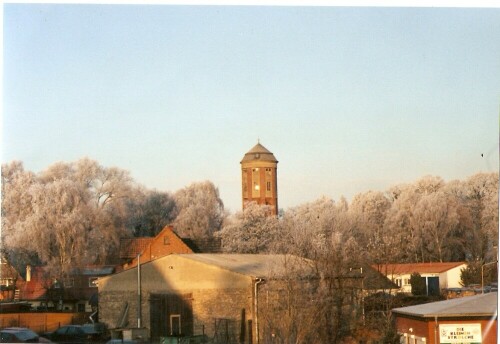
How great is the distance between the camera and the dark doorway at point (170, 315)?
1045 centimetres

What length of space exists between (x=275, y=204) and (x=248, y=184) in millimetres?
1321

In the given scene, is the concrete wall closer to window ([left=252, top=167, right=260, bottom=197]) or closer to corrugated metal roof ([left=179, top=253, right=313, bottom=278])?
corrugated metal roof ([left=179, top=253, right=313, bottom=278])

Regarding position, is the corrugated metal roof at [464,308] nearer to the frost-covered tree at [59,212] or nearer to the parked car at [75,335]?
the parked car at [75,335]

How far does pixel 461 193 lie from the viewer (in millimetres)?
17359

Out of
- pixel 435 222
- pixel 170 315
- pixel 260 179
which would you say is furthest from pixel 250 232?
pixel 170 315

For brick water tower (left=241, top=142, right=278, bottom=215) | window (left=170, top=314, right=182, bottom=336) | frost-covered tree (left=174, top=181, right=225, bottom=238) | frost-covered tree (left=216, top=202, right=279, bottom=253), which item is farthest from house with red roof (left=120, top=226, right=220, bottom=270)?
window (left=170, top=314, right=182, bottom=336)

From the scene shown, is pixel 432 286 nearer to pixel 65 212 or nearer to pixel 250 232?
pixel 250 232

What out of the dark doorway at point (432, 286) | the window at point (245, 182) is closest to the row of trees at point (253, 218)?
the dark doorway at point (432, 286)

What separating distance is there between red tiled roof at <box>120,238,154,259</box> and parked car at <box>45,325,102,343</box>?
732 cm

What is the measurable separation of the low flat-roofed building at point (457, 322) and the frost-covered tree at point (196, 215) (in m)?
12.3

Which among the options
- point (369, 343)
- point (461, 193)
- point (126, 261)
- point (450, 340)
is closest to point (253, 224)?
point (126, 261)

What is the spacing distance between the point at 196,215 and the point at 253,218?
67.0 inches

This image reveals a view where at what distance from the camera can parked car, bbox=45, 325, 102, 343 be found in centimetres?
997

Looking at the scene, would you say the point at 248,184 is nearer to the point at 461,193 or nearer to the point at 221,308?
the point at 461,193
